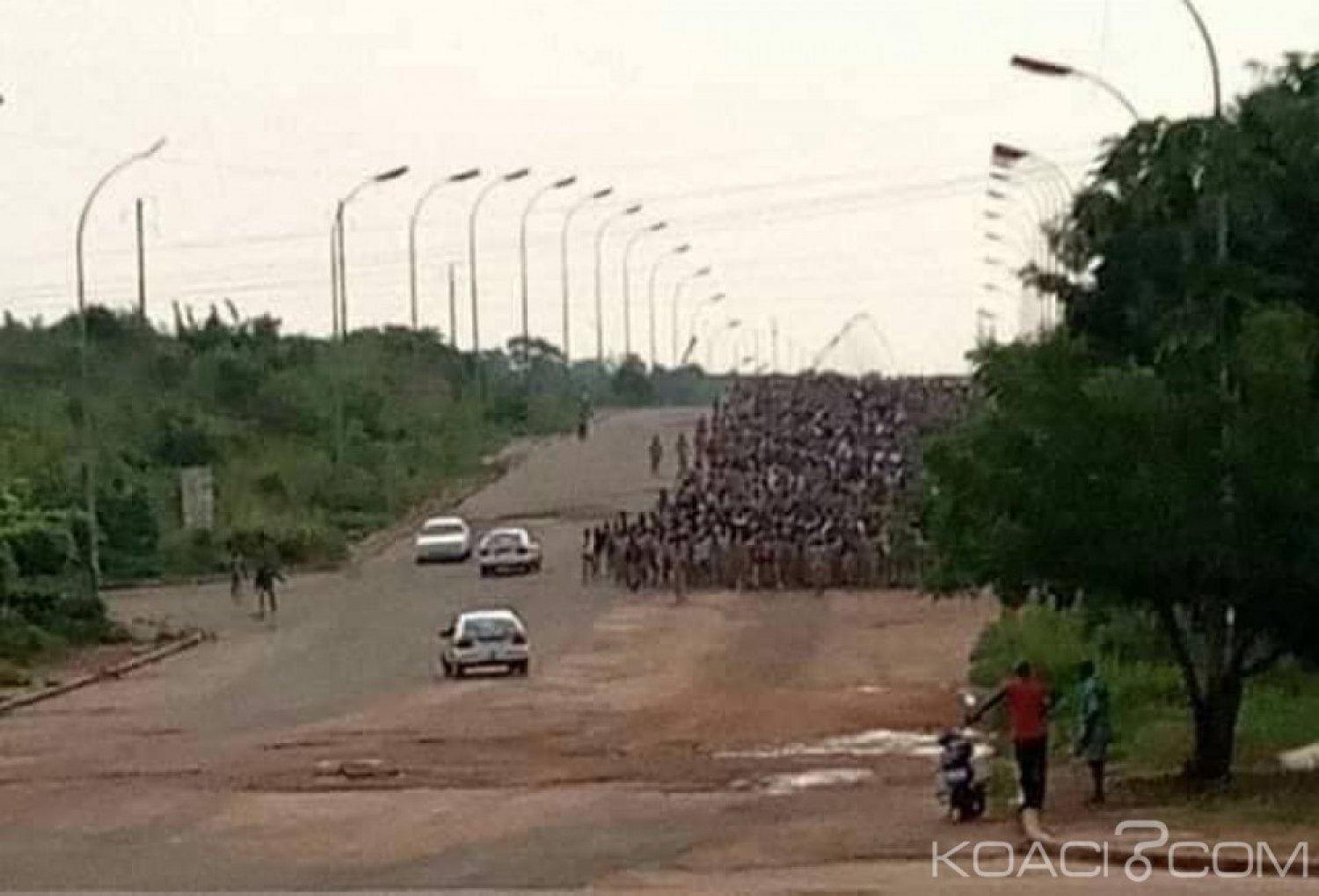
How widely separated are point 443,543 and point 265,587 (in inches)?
558

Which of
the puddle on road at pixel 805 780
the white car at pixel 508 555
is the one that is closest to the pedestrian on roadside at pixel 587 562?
the white car at pixel 508 555

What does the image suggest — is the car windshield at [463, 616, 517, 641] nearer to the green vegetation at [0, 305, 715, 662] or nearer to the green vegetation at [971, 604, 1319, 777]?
the green vegetation at [971, 604, 1319, 777]

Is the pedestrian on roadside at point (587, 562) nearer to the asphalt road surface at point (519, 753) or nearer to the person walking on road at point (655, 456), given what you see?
the asphalt road surface at point (519, 753)

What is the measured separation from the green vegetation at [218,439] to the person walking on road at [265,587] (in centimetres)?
387

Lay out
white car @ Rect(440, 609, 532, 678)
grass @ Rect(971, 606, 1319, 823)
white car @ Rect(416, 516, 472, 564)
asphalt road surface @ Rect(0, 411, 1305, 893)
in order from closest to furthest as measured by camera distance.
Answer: asphalt road surface @ Rect(0, 411, 1305, 893), grass @ Rect(971, 606, 1319, 823), white car @ Rect(440, 609, 532, 678), white car @ Rect(416, 516, 472, 564)

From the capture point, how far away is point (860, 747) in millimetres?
43969

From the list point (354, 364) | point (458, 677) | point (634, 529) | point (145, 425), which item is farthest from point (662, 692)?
point (354, 364)

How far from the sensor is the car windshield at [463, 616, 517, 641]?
59.3 meters

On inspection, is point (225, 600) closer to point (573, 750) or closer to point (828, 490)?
point (828, 490)

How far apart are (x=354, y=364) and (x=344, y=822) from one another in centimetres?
12350

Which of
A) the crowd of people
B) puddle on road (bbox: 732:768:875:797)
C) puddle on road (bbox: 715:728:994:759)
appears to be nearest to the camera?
puddle on road (bbox: 732:768:875:797)

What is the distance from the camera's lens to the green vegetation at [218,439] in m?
76.2

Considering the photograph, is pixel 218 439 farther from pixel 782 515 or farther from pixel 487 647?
pixel 487 647

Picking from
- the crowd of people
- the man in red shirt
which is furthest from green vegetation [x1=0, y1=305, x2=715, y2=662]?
the man in red shirt
